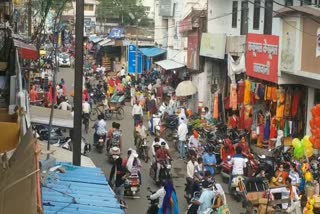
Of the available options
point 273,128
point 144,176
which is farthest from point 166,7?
point 144,176

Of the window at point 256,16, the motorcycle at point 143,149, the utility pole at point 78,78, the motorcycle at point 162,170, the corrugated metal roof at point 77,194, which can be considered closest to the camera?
the corrugated metal roof at point 77,194

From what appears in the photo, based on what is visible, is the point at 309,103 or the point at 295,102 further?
the point at 295,102

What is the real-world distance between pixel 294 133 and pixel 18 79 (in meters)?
12.0

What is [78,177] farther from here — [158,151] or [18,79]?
[158,151]

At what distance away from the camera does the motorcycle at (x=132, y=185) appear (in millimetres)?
13805

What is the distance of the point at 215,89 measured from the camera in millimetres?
24172

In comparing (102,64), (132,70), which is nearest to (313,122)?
(132,70)

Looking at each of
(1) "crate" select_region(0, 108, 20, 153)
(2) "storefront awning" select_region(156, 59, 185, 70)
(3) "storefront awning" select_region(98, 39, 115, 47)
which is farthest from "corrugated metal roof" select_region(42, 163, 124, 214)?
(3) "storefront awning" select_region(98, 39, 115, 47)

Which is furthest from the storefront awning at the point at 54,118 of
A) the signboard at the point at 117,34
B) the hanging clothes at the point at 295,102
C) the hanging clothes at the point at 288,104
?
the signboard at the point at 117,34

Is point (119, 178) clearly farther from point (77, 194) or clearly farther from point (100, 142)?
point (77, 194)

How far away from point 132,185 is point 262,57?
6.42 metres

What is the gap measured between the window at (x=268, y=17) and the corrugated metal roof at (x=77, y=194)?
12685 millimetres

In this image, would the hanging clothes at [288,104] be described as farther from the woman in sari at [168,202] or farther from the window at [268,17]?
the woman in sari at [168,202]

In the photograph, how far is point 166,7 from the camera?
114 feet
